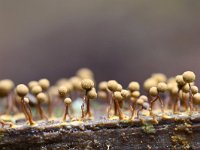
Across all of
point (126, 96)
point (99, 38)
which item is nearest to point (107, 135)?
point (126, 96)

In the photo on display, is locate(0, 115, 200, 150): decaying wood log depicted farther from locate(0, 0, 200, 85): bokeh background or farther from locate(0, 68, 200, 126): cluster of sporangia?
locate(0, 0, 200, 85): bokeh background

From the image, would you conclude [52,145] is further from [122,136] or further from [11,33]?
[11,33]

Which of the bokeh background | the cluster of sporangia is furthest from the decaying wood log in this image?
the bokeh background

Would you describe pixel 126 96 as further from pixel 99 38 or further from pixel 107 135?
pixel 99 38

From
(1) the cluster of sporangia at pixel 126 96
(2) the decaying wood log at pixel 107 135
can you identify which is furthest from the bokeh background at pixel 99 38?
(2) the decaying wood log at pixel 107 135

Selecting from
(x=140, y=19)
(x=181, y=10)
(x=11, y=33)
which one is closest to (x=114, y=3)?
(x=140, y=19)

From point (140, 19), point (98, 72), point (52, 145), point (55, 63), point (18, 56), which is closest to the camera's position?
point (52, 145)
